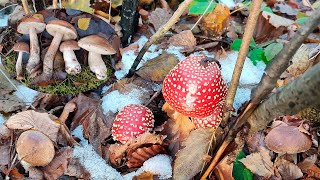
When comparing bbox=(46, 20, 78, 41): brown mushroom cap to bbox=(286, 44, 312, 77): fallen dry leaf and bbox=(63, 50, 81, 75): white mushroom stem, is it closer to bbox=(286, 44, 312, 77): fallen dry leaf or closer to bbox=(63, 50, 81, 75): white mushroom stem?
bbox=(63, 50, 81, 75): white mushroom stem

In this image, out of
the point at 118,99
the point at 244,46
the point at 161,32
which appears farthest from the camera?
the point at 118,99

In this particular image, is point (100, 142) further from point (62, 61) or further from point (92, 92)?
point (62, 61)

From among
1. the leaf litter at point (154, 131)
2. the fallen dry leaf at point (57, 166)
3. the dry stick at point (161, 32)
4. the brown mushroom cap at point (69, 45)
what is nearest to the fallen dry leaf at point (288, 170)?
the leaf litter at point (154, 131)

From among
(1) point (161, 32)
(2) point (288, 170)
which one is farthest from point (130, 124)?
(2) point (288, 170)

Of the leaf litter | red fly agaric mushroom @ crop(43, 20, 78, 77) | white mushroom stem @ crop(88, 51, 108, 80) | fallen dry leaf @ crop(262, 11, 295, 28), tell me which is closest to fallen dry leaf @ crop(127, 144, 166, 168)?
the leaf litter

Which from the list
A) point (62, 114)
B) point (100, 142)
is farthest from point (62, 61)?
point (100, 142)

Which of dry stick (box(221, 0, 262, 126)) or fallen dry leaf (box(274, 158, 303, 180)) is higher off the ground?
dry stick (box(221, 0, 262, 126))

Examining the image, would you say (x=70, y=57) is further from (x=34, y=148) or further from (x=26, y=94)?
(x=34, y=148)
